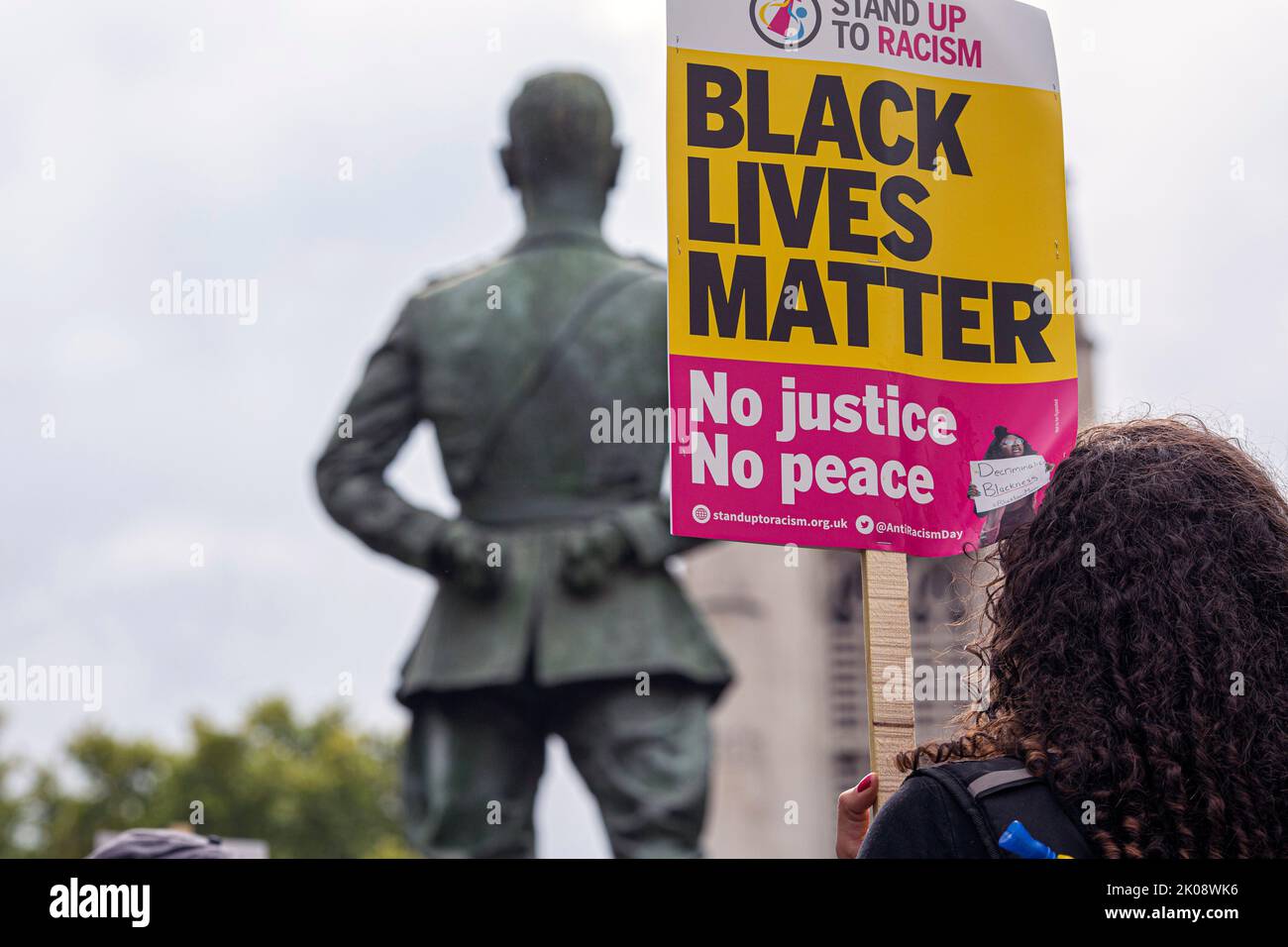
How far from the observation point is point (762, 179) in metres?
4.06

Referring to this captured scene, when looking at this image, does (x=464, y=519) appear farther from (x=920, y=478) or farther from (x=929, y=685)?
(x=920, y=478)

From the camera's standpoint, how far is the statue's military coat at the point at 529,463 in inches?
292

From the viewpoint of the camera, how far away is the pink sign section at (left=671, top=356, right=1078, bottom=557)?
3.90 meters

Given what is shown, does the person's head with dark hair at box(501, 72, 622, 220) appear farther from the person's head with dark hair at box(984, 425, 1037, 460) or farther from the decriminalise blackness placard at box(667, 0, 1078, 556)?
the person's head with dark hair at box(984, 425, 1037, 460)

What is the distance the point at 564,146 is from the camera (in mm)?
7828

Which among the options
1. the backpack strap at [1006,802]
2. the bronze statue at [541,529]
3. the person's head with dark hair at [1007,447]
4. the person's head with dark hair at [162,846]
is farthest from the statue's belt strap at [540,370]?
the backpack strap at [1006,802]

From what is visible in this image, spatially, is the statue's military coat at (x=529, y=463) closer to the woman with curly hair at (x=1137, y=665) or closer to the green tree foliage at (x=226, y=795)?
the woman with curly hair at (x=1137, y=665)

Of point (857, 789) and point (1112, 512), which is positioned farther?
point (857, 789)

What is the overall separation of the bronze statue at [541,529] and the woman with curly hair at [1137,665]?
446 cm

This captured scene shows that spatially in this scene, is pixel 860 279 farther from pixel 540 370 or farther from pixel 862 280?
pixel 540 370

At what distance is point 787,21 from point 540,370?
143 inches

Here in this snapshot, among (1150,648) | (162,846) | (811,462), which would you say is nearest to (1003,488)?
(811,462)
